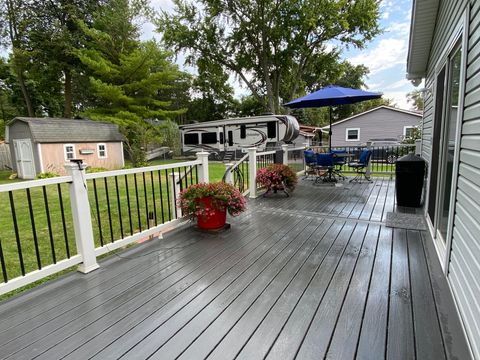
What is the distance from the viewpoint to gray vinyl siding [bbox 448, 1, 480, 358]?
1475 millimetres

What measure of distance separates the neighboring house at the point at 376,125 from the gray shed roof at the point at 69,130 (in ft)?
46.7

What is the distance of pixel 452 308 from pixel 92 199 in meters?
6.65

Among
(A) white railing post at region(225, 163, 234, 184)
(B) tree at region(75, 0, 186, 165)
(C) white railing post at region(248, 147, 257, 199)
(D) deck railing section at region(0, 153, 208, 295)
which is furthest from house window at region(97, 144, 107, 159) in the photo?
(A) white railing post at region(225, 163, 234, 184)

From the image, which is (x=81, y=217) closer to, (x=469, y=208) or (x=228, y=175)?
(x=228, y=175)

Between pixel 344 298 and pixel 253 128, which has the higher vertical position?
pixel 253 128

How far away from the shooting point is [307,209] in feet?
14.4

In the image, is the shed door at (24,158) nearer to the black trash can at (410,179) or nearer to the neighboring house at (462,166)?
the black trash can at (410,179)

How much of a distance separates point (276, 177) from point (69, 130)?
11.6 m

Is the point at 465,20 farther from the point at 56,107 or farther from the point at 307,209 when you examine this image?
the point at 56,107

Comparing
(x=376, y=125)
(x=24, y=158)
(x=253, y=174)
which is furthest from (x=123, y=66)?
(x=376, y=125)

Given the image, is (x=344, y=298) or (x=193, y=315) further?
(x=344, y=298)

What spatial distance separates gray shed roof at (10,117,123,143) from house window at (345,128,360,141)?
15.7 meters

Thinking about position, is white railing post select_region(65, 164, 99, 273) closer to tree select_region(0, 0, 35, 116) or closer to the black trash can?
the black trash can

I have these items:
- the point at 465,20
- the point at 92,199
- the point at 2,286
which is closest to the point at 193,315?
the point at 2,286
